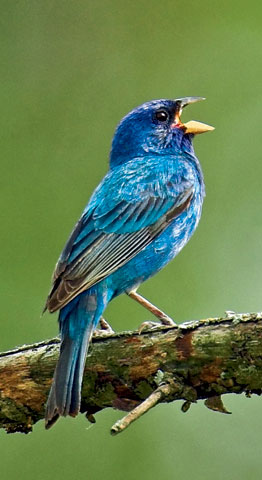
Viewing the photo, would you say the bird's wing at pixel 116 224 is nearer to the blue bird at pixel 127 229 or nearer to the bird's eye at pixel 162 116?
the blue bird at pixel 127 229

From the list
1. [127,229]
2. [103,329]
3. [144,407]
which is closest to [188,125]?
[127,229]

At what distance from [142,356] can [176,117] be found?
2.64 metres

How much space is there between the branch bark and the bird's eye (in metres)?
2.24

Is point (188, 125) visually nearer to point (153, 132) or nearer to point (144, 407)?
point (153, 132)

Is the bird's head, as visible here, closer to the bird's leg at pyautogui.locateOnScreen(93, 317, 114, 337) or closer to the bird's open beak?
the bird's open beak

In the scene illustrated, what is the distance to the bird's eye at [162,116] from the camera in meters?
6.95

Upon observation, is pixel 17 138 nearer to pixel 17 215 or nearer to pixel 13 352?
pixel 17 215

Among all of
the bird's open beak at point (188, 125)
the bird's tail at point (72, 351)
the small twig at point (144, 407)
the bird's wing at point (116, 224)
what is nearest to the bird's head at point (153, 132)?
the bird's open beak at point (188, 125)

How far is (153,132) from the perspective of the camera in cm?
689

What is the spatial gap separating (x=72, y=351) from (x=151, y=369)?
0.48 meters

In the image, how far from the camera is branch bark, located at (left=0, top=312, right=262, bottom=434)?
449 cm

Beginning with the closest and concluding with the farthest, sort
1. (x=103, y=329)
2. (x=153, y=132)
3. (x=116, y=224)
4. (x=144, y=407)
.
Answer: (x=144, y=407)
(x=103, y=329)
(x=116, y=224)
(x=153, y=132)

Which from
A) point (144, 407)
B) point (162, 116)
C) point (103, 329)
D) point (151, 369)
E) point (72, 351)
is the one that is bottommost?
point (144, 407)

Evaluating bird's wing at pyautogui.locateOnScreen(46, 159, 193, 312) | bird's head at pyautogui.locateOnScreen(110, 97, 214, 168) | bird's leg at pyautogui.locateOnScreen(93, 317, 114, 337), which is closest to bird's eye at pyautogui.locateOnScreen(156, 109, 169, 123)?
bird's head at pyautogui.locateOnScreen(110, 97, 214, 168)
